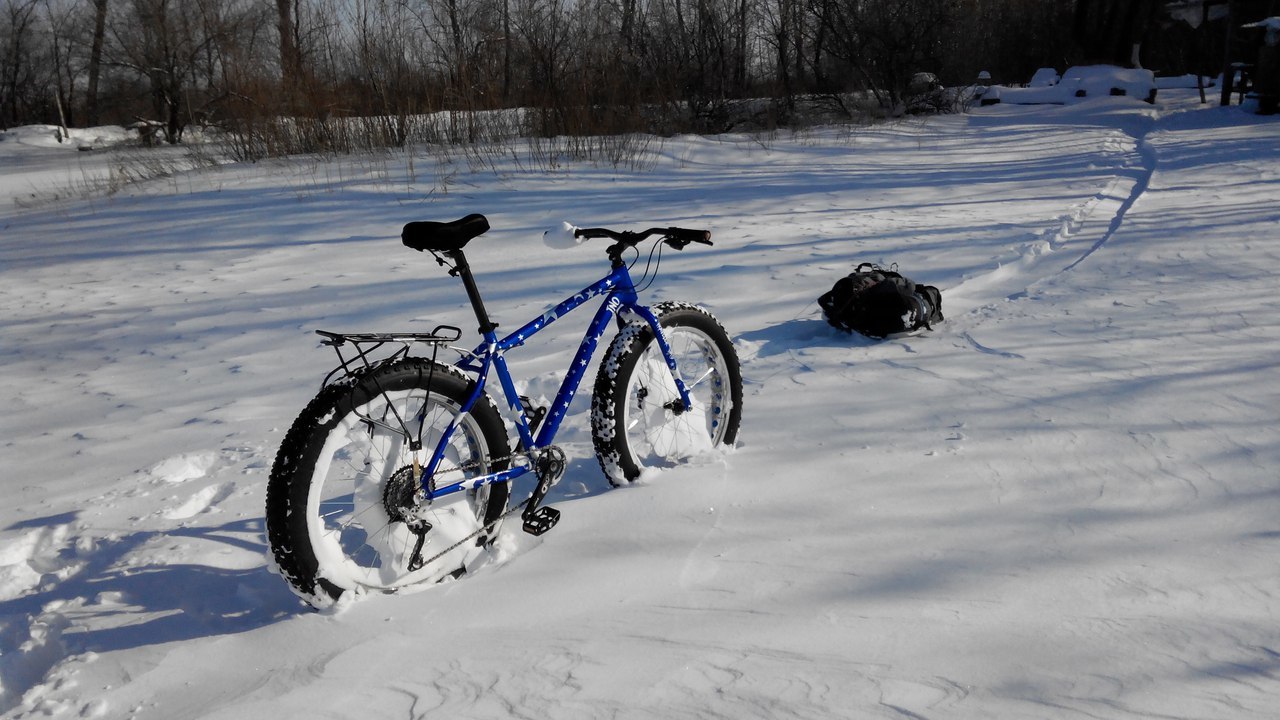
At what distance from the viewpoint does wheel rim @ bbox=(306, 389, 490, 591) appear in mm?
2148

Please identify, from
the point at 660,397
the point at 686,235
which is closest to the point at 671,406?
the point at 660,397

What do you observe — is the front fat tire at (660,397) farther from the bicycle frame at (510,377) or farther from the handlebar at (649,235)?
the handlebar at (649,235)

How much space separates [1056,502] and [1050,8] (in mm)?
42232

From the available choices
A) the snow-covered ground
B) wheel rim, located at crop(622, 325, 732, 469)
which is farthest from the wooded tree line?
wheel rim, located at crop(622, 325, 732, 469)

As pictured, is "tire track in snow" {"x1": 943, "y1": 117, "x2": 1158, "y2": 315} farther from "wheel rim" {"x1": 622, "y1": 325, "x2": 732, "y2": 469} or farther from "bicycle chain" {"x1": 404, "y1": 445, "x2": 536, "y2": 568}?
"bicycle chain" {"x1": 404, "y1": 445, "x2": 536, "y2": 568}

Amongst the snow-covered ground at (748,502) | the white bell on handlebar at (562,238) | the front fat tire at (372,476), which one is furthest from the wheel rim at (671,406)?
the front fat tire at (372,476)

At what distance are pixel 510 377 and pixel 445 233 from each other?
19.7 inches

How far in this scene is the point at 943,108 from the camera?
2209cm

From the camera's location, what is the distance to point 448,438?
2334 mm

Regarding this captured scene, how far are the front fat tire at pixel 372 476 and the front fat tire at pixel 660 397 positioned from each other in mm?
414

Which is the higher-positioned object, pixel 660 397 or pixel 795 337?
pixel 660 397

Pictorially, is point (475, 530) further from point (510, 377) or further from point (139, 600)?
point (139, 600)

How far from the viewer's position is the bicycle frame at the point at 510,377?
2373 mm

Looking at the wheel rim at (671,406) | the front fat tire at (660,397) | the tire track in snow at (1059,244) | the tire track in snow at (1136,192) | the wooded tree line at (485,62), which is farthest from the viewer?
the wooded tree line at (485,62)
